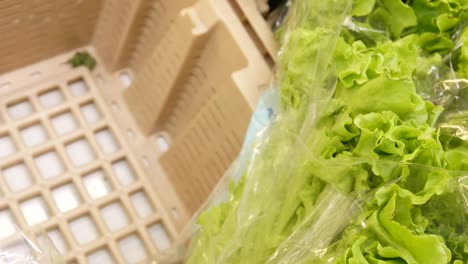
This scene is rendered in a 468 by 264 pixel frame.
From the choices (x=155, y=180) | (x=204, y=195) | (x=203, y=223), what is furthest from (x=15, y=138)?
(x=203, y=223)

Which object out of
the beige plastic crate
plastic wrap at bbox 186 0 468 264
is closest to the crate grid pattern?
the beige plastic crate

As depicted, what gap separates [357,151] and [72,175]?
0.64 m

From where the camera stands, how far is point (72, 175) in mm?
1178

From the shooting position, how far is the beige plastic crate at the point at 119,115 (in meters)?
1.06

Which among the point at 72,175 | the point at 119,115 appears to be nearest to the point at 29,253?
the point at 72,175

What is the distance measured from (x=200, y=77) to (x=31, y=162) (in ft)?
1.15

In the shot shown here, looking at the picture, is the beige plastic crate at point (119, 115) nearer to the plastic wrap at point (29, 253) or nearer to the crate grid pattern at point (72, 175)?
the crate grid pattern at point (72, 175)

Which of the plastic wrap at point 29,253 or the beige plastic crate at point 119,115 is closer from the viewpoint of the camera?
the plastic wrap at point 29,253

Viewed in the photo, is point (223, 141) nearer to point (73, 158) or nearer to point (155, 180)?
point (155, 180)

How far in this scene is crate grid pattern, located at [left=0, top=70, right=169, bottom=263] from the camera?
1.13 meters

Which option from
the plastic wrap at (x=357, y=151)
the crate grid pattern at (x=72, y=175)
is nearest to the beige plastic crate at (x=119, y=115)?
the crate grid pattern at (x=72, y=175)

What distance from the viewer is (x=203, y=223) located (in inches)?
34.7

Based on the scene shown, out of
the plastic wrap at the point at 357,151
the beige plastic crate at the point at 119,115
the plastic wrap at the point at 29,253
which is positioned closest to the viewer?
the plastic wrap at the point at 357,151

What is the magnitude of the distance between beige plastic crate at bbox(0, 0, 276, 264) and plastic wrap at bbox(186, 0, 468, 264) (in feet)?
0.45
